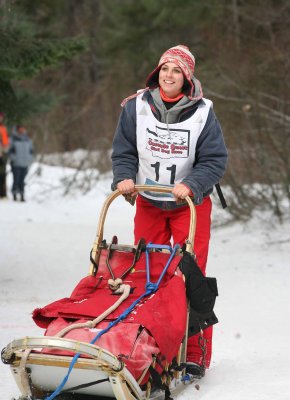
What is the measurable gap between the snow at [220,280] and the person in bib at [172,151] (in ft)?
1.48

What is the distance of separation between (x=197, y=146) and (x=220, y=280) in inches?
185

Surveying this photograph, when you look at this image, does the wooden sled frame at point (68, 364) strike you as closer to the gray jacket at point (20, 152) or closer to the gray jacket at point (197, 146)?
the gray jacket at point (197, 146)

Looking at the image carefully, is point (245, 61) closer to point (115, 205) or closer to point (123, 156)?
point (115, 205)

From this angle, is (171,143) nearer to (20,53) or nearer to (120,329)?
(120,329)

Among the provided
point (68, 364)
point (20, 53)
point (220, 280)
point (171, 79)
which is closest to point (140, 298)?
point (68, 364)

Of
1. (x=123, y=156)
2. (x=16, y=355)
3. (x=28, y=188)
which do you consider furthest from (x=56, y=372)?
(x=28, y=188)

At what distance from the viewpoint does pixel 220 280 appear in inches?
384

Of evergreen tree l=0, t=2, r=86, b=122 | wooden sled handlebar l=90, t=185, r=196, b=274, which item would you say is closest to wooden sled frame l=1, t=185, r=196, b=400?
wooden sled handlebar l=90, t=185, r=196, b=274

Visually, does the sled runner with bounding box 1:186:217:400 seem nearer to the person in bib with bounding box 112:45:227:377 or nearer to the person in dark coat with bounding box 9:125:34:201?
the person in bib with bounding box 112:45:227:377

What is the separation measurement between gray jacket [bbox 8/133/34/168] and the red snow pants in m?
13.1

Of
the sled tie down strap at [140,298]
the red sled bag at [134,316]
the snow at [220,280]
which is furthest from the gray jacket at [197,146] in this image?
the snow at [220,280]

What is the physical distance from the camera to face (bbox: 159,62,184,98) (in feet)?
17.2

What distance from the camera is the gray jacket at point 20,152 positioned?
720 inches

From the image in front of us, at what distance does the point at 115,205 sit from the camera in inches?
696
